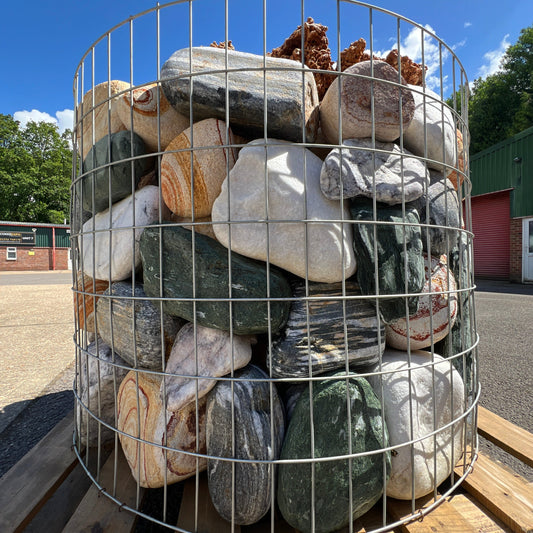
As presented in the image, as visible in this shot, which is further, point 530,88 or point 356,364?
point 530,88

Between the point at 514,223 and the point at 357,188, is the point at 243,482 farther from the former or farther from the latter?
A: the point at 514,223

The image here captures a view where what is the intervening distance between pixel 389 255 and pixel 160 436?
841 mm

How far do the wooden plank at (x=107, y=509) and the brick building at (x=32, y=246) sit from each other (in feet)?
61.0

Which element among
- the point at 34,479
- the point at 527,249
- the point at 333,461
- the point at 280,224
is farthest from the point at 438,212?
the point at 527,249

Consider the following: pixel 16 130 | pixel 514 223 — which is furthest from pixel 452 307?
pixel 16 130

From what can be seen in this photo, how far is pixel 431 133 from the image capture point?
113cm

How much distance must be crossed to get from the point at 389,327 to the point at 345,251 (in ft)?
1.17

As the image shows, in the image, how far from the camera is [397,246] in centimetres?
96

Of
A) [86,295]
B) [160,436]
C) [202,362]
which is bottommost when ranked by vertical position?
[160,436]

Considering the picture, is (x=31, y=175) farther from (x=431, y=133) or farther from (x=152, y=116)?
(x=431, y=133)

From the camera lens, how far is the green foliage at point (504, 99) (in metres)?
14.8

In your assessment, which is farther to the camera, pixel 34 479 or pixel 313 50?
pixel 313 50

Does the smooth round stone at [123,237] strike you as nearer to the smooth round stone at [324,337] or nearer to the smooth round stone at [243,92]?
the smooth round stone at [243,92]

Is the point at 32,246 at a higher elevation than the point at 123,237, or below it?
higher
